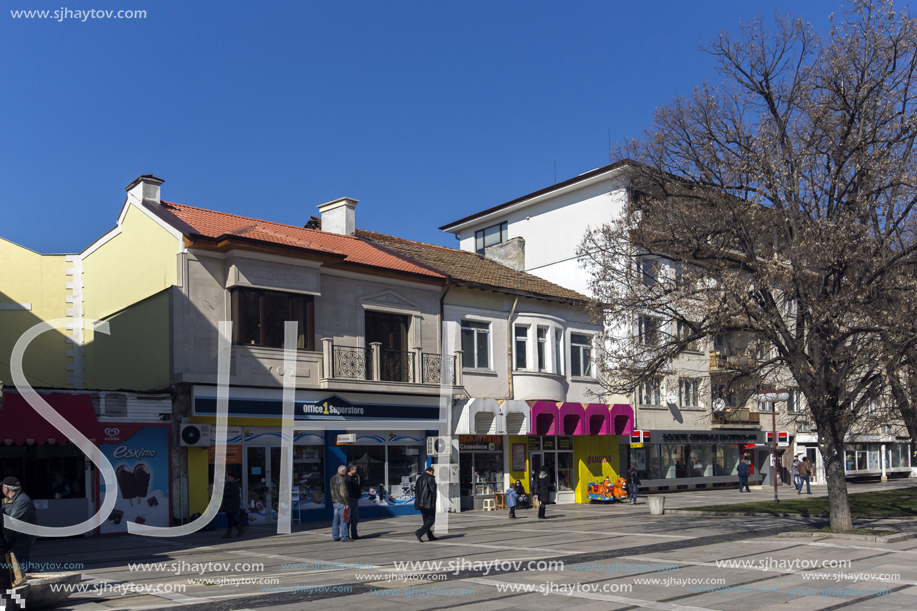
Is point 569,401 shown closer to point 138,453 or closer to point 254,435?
point 254,435

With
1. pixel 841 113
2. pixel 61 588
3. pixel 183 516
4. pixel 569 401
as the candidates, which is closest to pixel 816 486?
pixel 569 401

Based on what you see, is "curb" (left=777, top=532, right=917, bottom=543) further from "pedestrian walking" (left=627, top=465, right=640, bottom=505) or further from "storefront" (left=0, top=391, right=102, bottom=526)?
"storefront" (left=0, top=391, right=102, bottom=526)

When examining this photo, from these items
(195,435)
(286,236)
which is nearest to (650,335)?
(286,236)

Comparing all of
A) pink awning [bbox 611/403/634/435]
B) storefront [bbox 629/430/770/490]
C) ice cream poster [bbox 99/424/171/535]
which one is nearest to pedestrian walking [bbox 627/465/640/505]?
pink awning [bbox 611/403/634/435]

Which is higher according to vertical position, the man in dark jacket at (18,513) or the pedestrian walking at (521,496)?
the man in dark jacket at (18,513)

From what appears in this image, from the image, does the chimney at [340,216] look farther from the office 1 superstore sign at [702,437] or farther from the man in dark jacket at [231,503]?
the office 1 superstore sign at [702,437]

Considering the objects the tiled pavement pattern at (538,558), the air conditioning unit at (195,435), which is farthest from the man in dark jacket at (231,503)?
the air conditioning unit at (195,435)

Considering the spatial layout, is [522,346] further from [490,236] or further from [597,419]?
[490,236]

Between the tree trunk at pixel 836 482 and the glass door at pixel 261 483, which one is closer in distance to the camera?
the tree trunk at pixel 836 482

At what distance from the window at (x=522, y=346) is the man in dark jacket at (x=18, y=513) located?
68.0 ft

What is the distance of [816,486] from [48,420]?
127ft

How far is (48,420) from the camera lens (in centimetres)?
1853

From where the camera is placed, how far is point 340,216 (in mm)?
30094

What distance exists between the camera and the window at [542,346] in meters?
30.4
